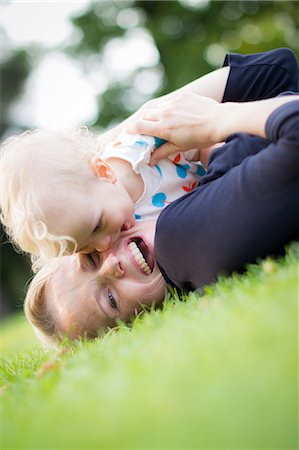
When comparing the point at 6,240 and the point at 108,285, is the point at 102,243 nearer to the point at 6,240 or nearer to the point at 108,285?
the point at 108,285

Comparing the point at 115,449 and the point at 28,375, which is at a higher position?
the point at 115,449

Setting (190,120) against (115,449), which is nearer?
(115,449)

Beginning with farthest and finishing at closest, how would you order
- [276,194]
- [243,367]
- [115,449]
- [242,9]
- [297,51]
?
1. [242,9]
2. [297,51]
3. [276,194]
4. [243,367]
5. [115,449]

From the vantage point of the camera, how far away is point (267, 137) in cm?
247

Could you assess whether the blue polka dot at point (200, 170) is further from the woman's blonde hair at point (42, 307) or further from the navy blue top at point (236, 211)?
the woman's blonde hair at point (42, 307)

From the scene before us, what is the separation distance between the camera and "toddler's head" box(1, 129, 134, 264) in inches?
110

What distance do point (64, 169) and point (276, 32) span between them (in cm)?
1531

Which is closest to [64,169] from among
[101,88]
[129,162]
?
[129,162]

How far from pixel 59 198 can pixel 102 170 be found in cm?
35

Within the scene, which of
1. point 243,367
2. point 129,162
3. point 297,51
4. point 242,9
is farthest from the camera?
point 242,9

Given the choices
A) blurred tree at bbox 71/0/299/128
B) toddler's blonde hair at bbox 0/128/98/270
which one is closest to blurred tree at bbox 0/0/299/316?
blurred tree at bbox 71/0/299/128

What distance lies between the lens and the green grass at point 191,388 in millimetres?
1321

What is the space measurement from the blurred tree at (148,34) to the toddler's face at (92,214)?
50.0 feet

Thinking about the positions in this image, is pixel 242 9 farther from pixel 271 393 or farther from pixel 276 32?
pixel 271 393
